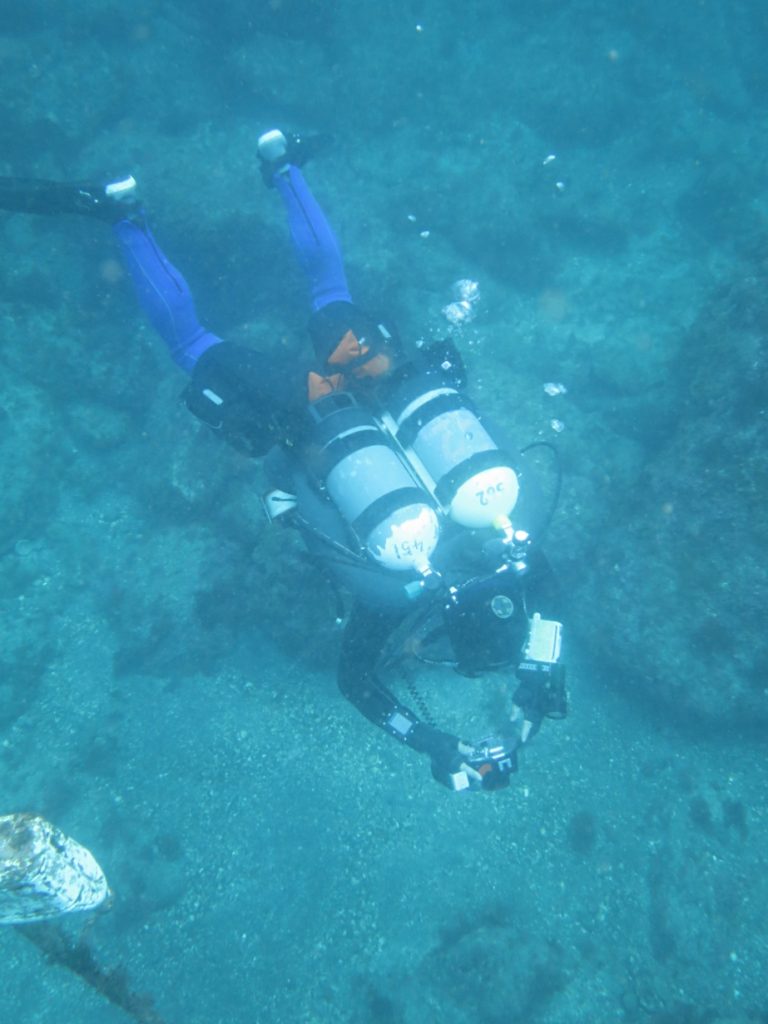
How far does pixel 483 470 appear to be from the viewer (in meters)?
4.28

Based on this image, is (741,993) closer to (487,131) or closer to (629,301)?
(629,301)

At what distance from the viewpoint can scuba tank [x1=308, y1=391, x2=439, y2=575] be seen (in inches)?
162

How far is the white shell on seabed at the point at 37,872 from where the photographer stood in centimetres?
348

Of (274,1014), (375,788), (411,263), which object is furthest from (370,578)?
(411,263)

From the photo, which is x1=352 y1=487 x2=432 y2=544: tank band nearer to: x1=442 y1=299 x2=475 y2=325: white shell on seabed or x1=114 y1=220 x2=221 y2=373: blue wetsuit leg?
x1=114 y1=220 x2=221 y2=373: blue wetsuit leg

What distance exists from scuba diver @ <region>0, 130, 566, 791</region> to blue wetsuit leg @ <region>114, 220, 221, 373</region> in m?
0.56

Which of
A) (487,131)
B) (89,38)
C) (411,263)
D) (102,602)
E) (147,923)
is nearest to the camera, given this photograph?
(147,923)

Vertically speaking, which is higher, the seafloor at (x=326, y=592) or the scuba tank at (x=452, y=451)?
the scuba tank at (x=452, y=451)

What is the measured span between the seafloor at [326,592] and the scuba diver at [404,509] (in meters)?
2.10

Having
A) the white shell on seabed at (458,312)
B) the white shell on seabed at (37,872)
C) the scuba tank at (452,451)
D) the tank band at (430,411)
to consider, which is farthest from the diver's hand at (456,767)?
the white shell on seabed at (458,312)

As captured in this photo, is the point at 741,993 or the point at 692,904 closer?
the point at 741,993

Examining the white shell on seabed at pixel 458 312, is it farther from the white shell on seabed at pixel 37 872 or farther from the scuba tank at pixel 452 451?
the white shell on seabed at pixel 37 872

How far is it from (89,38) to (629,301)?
37.1 feet

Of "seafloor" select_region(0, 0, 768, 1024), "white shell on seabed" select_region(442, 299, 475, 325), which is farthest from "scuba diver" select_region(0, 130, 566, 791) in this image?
"white shell on seabed" select_region(442, 299, 475, 325)
